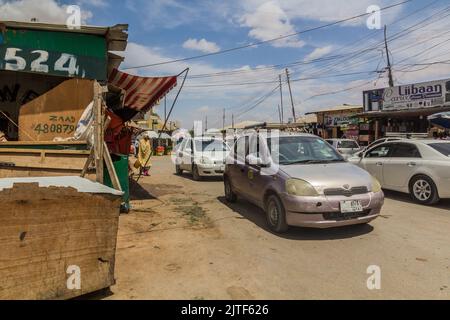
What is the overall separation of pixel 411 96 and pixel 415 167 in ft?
48.5

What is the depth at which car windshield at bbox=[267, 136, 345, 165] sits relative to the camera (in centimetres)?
662

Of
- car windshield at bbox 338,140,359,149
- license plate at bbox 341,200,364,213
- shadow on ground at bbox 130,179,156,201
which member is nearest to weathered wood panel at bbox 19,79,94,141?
shadow on ground at bbox 130,179,156,201

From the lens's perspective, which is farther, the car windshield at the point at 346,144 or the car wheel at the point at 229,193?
the car windshield at the point at 346,144

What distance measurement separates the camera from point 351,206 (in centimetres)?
554

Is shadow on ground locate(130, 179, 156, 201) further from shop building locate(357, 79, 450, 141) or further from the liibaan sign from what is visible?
the liibaan sign

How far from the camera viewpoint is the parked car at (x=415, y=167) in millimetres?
7859

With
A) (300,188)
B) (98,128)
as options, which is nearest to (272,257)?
(300,188)

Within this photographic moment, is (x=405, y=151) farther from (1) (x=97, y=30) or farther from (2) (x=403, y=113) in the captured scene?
(2) (x=403, y=113)

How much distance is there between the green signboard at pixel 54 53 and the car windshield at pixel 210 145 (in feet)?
21.8

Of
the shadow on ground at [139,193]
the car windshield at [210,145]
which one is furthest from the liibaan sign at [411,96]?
the shadow on ground at [139,193]

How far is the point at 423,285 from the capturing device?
13.0 feet

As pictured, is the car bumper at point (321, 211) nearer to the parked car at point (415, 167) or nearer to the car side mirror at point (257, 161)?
the car side mirror at point (257, 161)
